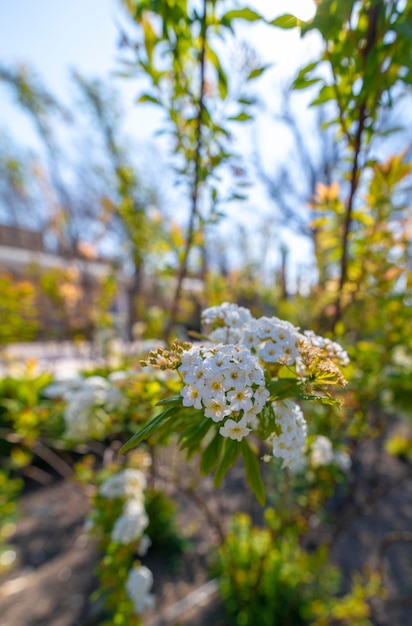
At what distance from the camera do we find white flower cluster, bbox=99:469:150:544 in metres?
1.64

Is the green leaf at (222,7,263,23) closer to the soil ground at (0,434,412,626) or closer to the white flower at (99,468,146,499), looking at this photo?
the white flower at (99,468,146,499)

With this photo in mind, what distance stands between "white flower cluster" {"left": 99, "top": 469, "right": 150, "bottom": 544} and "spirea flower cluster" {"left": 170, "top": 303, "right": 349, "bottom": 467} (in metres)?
1.27

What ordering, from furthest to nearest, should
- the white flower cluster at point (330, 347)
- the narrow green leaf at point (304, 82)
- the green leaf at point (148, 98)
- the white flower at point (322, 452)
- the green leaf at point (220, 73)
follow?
the white flower at point (322, 452) < the green leaf at point (148, 98) < the green leaf at point (220, 73) < the narrow green leaf at point (304, 82) < the white flower cluster at point (330, 347)

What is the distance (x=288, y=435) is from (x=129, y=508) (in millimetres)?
1438

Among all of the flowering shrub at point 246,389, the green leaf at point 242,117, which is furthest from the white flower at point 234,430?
the green leaf at point 242,117

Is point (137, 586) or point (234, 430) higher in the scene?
point (234, 430)

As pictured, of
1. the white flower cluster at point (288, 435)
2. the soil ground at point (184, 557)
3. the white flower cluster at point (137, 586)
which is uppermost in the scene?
the white flower cluster at point (288, 435)

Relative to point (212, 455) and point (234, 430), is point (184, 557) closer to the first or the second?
point (212, 455)

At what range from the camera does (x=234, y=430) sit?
0.68m

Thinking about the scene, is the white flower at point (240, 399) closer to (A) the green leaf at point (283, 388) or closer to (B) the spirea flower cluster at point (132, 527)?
(A) the green leaf at point (283, 388)

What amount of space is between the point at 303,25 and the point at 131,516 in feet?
7.13

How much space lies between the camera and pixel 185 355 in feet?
2.35

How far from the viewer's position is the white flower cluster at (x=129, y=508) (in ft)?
5.38

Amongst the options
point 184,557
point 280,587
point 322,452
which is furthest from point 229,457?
point 184,557
